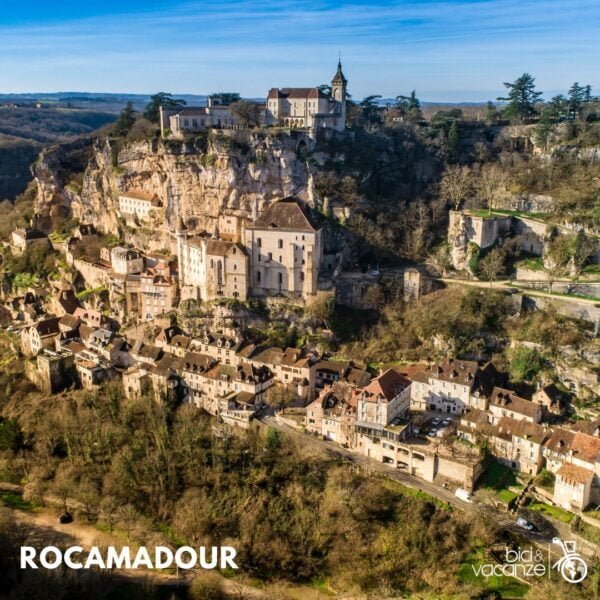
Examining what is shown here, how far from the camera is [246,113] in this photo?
5903cm

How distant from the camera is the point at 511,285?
→ 46.7 metres

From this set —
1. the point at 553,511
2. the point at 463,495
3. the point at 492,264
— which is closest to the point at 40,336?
the point at 463,495

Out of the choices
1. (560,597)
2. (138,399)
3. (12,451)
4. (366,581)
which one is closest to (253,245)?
(138,399)

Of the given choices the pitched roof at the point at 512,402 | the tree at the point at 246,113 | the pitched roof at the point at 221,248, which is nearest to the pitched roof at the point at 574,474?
the pitched roof at the point at 512,402

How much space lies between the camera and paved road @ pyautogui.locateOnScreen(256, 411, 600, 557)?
3042 cm

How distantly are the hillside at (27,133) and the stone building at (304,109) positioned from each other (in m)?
47.0

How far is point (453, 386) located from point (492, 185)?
25565 millimetres

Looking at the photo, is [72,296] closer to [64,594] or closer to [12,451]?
[12,451]

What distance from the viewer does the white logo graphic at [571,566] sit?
92.3 ft

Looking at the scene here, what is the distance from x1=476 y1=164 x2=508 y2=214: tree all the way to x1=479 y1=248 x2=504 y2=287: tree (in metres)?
6.72

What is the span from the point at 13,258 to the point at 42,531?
35.6 meters

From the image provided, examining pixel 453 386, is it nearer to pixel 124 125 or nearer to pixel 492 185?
pixel 492 185

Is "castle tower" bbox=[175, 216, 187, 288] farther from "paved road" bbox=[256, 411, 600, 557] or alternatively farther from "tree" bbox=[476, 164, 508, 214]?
"tree" bbox=[476, 164, 508, 214]

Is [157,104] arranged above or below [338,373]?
above
